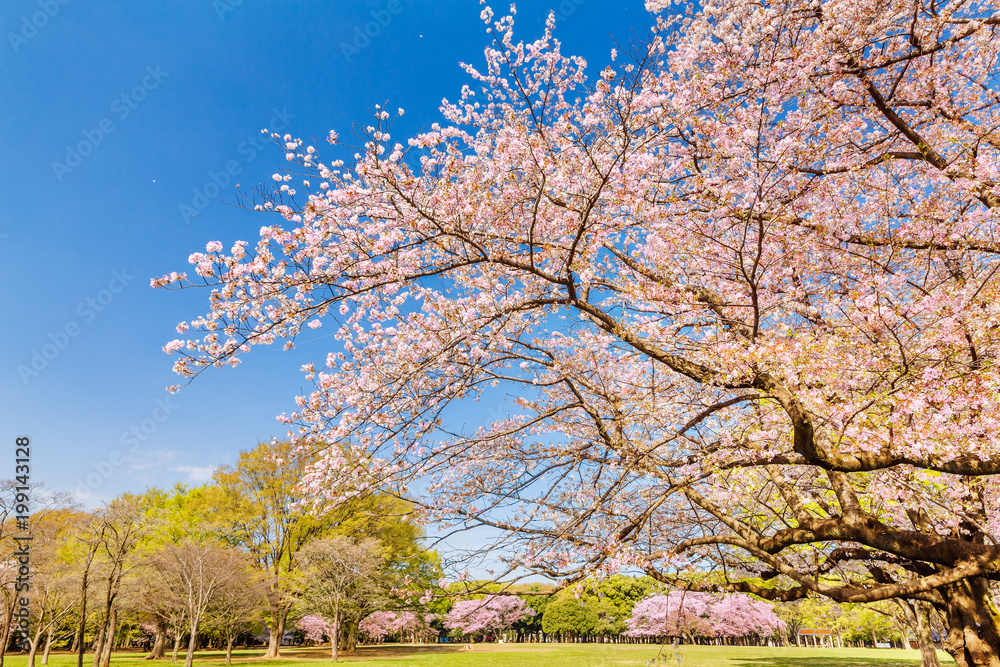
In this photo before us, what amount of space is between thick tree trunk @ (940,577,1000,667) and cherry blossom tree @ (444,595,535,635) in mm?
39596

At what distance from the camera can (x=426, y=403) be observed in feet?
17.6

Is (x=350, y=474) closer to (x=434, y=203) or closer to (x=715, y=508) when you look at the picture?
(x=434, y=203)

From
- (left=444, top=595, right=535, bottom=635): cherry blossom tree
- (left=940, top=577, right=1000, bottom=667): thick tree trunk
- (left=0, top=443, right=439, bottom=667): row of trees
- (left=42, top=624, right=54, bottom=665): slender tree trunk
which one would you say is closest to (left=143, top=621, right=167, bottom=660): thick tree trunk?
(left=0, top=443, right=439, bottom=667): row of trees

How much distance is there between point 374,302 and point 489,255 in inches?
70.8

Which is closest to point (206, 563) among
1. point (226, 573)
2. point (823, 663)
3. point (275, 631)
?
point (226, 573)

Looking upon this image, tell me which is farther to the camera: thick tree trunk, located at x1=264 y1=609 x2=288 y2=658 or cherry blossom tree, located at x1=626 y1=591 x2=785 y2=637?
cherry blossom tree, located at x1=626 y1=591 x2=785 y2=637

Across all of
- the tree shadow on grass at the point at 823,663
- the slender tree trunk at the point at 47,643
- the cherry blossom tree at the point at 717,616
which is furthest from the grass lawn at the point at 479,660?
the cherry blossom tree at the point at 717,616

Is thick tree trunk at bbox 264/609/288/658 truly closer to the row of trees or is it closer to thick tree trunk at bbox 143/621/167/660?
the row of trees

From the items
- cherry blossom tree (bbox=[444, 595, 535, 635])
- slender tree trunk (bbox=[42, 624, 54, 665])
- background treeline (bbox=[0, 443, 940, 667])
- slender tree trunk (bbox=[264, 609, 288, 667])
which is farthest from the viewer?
cherry blossom tree (bbox=[444, 595, 535, 635])

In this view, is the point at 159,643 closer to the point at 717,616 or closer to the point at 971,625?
the point at 971,625

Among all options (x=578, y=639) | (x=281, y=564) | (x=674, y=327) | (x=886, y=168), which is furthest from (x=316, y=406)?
(x=578, y=639)

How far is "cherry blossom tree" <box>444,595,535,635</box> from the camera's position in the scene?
147 ft

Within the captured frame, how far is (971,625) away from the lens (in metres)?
6.45

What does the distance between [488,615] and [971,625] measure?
47.1 meters
